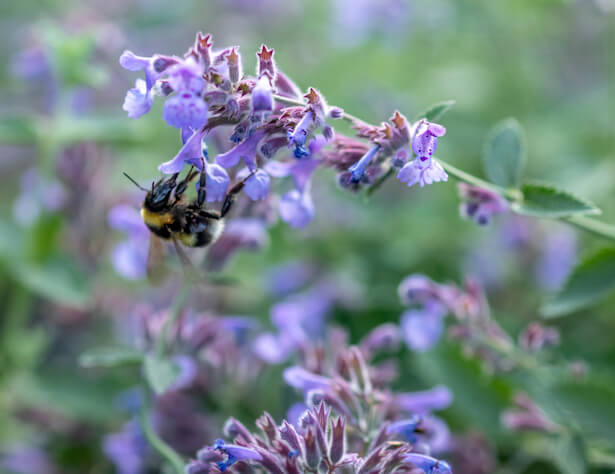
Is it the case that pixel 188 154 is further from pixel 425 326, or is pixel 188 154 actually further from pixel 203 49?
pixel 425 326

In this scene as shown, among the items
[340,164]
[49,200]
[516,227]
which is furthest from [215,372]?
[516,227]

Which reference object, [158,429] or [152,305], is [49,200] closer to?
[152,305]

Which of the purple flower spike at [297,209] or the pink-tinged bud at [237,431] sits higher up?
the purple flower spike at [297,209]

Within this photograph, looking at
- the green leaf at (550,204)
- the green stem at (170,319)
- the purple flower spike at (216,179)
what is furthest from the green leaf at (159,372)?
the green leaf at (550,204)

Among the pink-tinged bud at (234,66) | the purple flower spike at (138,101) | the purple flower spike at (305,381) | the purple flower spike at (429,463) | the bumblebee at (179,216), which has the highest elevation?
the bumblebee at (179,216)

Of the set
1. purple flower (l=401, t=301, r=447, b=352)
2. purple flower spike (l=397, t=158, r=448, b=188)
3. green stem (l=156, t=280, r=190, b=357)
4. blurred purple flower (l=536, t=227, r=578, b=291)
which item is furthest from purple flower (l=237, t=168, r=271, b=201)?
blurred purple flower (l=536, t=227, r=578, b=291)

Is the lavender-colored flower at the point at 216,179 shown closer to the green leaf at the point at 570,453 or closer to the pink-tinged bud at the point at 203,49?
the pink-tinged bud at the point at 203,49

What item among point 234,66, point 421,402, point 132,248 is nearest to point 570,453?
point 421,402
